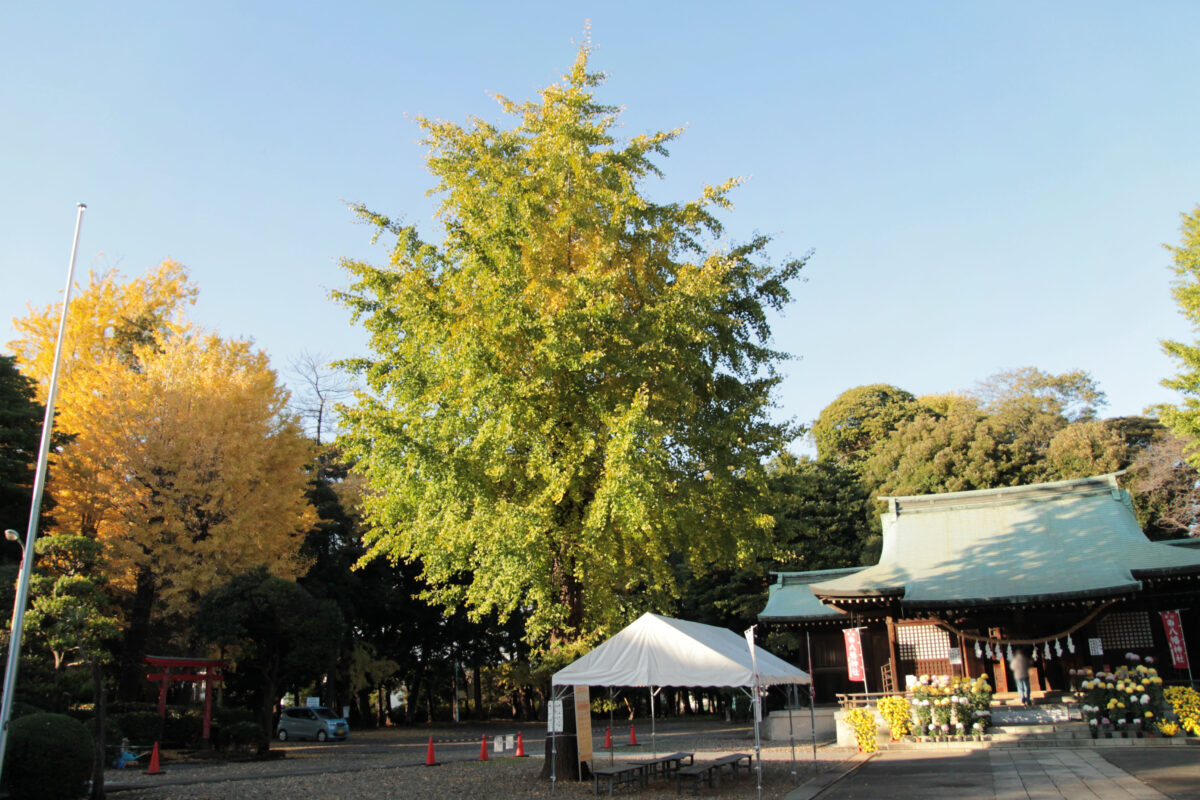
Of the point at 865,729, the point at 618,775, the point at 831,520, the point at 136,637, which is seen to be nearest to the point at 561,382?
the point at 618,775

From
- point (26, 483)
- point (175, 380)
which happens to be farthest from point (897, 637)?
point (26, 483)

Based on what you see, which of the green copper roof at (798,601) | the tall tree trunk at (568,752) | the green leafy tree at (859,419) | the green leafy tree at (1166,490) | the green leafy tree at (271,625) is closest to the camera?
the tall tree trunk at (568,752)

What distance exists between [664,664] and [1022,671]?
46.5 feet

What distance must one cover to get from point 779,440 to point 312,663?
14.2 metres

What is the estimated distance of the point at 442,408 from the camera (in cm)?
1338

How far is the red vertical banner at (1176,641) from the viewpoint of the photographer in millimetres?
18766

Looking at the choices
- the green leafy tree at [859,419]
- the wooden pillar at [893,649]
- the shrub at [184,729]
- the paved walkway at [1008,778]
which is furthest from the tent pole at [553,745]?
the green leafy tree at [859,419]

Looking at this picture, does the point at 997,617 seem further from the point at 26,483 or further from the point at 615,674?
the point at 26,483

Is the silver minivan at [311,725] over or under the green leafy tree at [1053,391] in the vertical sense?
under

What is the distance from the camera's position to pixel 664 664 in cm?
1168

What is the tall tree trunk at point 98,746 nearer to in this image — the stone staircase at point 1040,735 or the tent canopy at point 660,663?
the tent canopy at point 660,663

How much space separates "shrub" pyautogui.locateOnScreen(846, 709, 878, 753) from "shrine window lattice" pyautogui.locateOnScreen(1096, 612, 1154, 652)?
8.17 m

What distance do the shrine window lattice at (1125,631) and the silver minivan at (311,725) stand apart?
25929 mm

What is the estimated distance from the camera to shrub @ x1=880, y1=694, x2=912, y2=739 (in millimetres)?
18422
